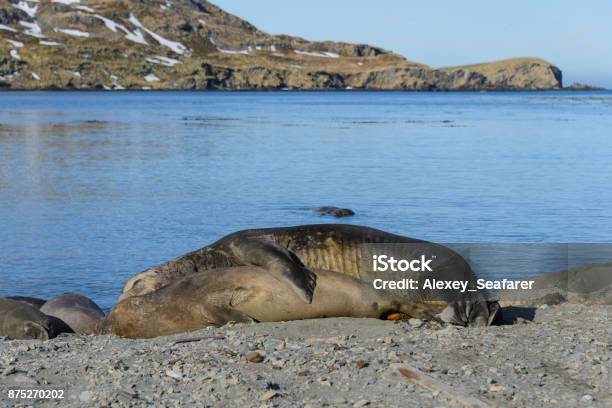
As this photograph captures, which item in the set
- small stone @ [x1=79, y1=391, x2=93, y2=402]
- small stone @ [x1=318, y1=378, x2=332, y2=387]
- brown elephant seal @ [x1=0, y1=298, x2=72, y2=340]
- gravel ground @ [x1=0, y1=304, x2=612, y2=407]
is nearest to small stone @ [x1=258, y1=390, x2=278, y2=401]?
gravel ground @ [x1=0, y1=304, x2=612, y2=407]

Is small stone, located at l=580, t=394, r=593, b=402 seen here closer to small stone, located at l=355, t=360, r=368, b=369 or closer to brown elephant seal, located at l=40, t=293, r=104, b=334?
small stone, located at l=355, t=360, r=368, b=369

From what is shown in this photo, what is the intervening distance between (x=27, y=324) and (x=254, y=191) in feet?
52.9

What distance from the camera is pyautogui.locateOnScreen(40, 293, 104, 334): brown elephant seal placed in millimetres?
10875

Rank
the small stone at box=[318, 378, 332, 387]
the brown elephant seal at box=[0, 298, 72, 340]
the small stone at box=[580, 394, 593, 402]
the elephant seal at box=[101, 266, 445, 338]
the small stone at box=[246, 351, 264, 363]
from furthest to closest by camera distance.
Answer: the brown elephant seal at box=[0, 298, 72, 340]
the elephant seal at box=[101, 266, 445, 338]
the small stone at box=[246, 351, 264, 363]
the small stone at box=[318, 378, 332, 387]
the small stone at box=[580, 394, 593, 402]

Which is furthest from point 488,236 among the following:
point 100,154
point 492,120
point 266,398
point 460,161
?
point 492,120

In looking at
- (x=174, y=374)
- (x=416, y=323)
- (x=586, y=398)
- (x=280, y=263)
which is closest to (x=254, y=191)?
(x=280, y=263)

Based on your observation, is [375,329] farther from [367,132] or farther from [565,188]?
[367,132]

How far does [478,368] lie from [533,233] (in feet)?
40.2

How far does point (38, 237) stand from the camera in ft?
61.0

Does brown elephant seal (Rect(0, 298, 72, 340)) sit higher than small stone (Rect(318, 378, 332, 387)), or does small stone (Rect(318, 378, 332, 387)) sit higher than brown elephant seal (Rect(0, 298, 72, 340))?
small stone (Rect(318, 378, 332, 387))

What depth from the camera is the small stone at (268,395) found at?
6254 millimetres

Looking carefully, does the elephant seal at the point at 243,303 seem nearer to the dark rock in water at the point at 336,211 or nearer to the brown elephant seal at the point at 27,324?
the brown elephant seal at the point at 27,324

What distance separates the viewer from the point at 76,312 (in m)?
11.3

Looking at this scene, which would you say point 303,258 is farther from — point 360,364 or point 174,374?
point 174,374
